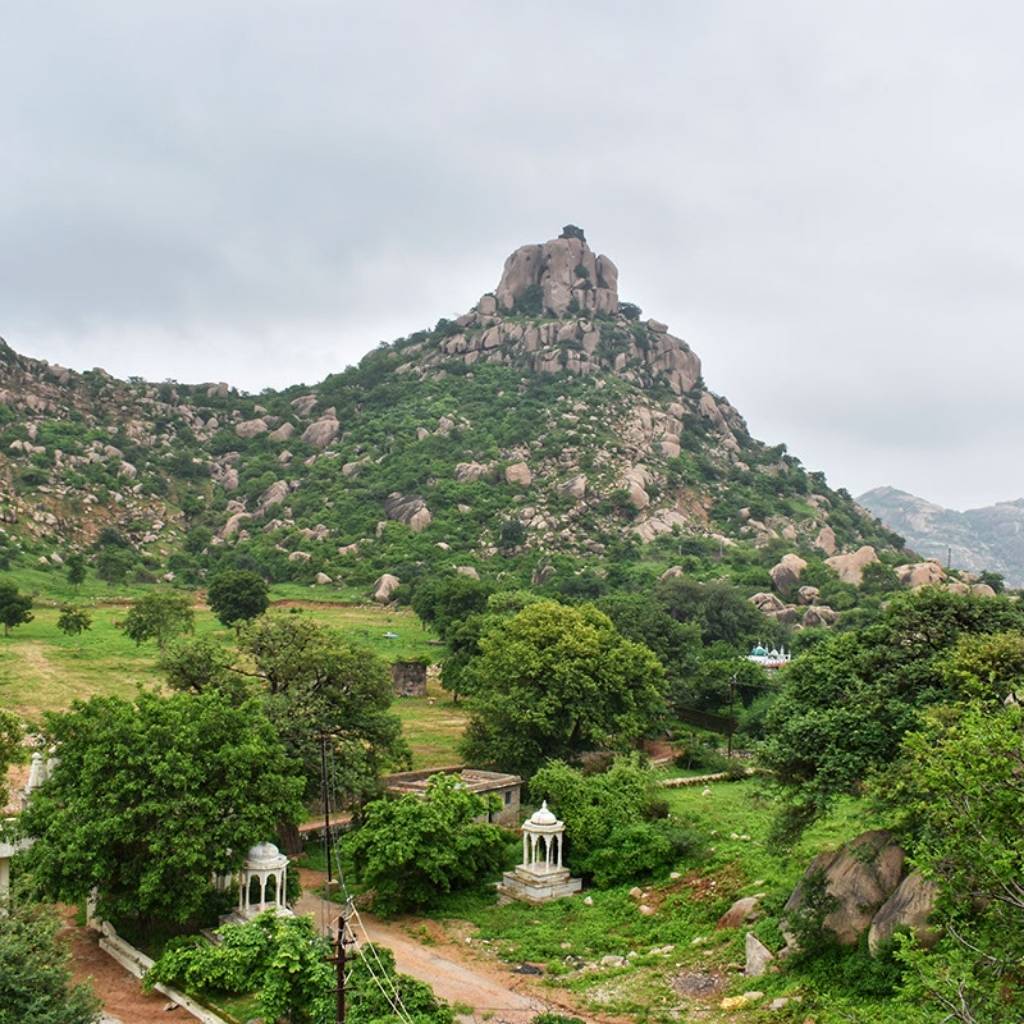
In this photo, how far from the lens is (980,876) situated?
1027cm

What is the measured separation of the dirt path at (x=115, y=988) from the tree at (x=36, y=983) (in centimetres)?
107

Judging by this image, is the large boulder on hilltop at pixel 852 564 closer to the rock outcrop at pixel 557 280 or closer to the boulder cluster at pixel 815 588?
the boulder cluster at pixel 815 588

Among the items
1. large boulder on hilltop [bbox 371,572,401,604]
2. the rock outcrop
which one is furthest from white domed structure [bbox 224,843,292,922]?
the rock outcrop

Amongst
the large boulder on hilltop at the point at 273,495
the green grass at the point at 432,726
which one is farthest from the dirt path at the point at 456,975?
the large boulder on hilltop at the point at 273,495

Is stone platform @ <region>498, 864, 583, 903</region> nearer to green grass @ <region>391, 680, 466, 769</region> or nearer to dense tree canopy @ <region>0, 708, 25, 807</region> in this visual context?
green grass @ <region>391, 680, 466, 769</region>

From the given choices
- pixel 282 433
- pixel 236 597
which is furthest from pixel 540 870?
pixel 282 433

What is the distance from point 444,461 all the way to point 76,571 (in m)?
41.2

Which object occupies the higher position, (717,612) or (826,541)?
(826,541)

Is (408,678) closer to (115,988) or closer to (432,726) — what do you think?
(432,726)

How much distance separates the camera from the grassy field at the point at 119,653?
40125mm

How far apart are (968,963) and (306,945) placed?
10516 mm

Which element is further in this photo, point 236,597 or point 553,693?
point 236,597

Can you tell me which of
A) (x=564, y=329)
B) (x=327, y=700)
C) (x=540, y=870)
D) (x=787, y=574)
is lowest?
(x=540, y=870)

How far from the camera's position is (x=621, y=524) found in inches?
3666
